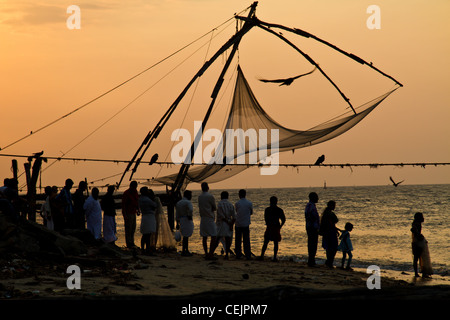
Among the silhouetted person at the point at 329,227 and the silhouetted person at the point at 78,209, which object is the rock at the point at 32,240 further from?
the silhouetted person at the point at 329,227

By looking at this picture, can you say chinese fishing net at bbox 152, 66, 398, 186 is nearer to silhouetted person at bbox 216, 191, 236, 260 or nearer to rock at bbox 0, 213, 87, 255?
silhouetted person at bbox 216, 191, 236, 260

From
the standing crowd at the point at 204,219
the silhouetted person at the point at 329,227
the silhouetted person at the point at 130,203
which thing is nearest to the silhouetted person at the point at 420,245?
the standing crowd at the point at 204,219

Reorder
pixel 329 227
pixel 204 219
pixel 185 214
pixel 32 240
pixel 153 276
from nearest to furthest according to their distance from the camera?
pixel 153 276
pixel 32 240
pixel 329 227
pixel 204 219
pixel 185 214

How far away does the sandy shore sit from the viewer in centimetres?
652

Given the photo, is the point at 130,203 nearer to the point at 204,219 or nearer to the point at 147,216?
the point at 147,216

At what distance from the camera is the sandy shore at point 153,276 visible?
6.52 m

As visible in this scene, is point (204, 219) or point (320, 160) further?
point (320, 160)

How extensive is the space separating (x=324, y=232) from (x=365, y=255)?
10954mm

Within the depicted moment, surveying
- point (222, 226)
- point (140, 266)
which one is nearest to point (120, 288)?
point (140, 266)

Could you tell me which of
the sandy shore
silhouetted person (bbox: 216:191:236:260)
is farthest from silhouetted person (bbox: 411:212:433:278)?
silhouetted person (bbox: 216:191:236:260)

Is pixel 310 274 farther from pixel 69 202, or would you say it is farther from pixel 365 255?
pixel 365 255

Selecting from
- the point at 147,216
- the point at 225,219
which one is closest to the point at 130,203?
the point at 147,216

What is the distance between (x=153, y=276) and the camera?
26.3 ft
